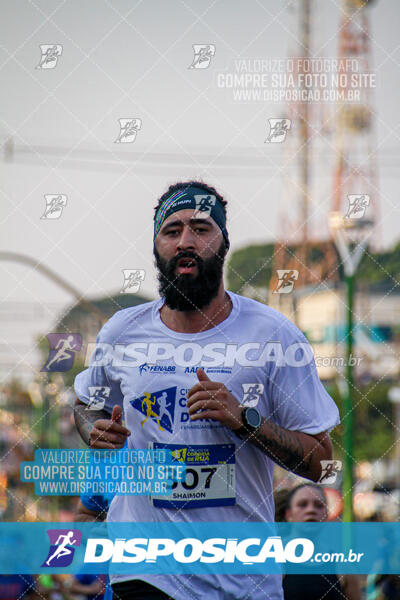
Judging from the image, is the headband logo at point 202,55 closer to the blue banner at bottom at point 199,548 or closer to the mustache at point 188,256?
the mustache at point 188,256

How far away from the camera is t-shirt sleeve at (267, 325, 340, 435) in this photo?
2.54 metres

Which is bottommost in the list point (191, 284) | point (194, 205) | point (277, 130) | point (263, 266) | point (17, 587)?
point (17, 587)

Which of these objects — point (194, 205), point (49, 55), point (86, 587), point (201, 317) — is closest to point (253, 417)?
point (201, 317)

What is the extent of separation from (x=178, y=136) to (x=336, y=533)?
179cm

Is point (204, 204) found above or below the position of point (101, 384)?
above

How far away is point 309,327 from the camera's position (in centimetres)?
437

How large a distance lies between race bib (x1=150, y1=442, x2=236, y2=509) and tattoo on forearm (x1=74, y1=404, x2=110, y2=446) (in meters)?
0.23

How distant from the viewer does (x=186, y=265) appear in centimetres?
274

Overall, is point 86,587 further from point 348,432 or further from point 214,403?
point 214,403

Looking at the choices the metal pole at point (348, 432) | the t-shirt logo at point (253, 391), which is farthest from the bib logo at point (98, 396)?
the metal pole at point (348, 432)

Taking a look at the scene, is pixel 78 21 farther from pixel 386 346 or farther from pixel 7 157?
pixel 386 346

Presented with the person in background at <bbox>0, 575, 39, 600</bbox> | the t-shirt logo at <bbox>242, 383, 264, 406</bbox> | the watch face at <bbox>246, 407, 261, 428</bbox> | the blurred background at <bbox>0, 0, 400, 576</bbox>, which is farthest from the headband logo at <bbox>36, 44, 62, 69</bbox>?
the person in background at <bbox>0, 575, 39, 600</bbox>

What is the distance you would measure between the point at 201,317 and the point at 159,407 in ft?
1.21

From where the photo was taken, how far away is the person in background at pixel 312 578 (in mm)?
2963
